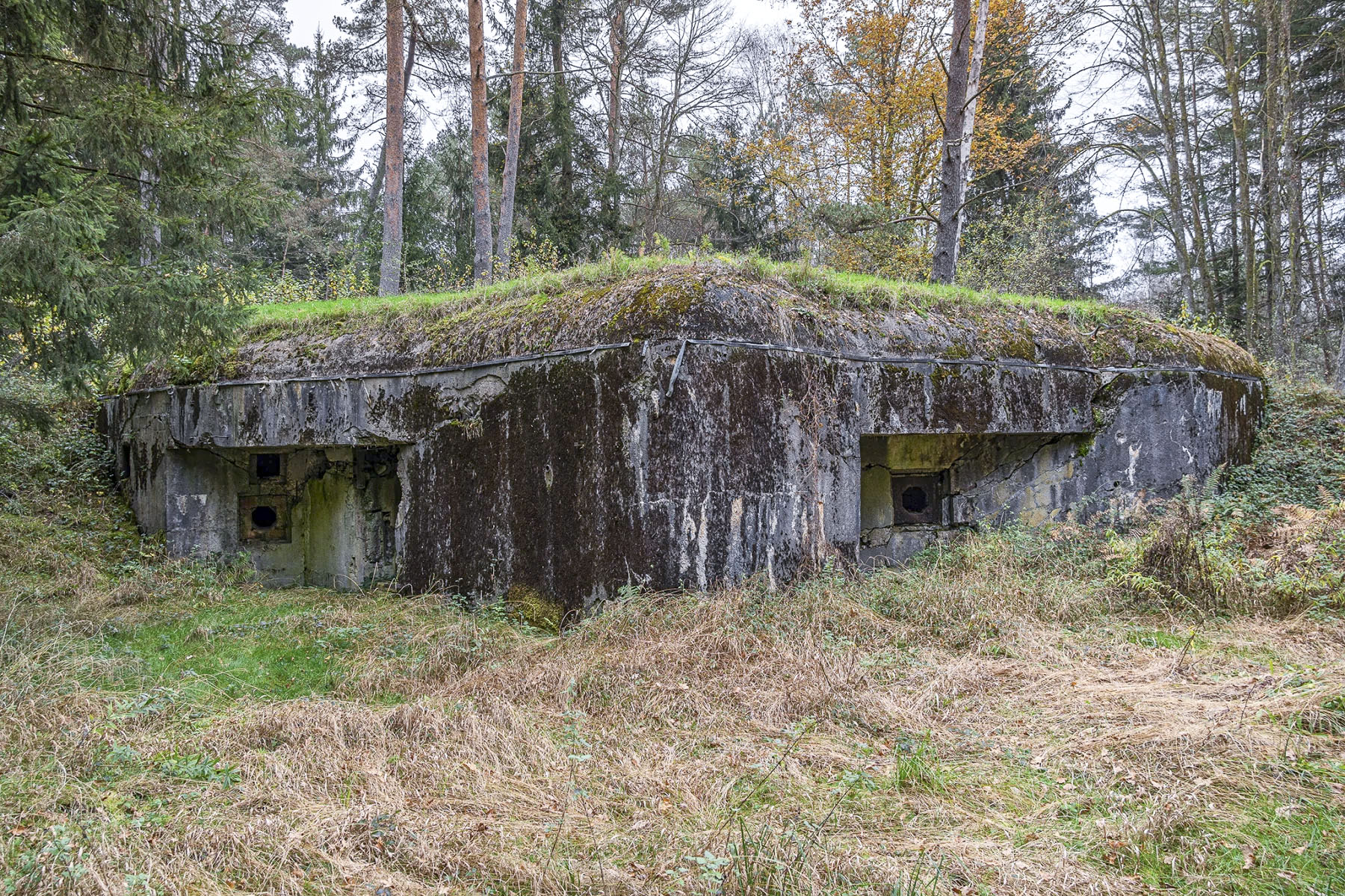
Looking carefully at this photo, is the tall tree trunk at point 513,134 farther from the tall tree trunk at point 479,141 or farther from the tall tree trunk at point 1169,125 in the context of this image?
the tall tree trunk at point 1169,125

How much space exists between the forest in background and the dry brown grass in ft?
9.47

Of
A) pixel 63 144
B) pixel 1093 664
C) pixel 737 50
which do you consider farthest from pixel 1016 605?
pixel 737 50

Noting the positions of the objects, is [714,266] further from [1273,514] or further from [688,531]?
[1273,514]

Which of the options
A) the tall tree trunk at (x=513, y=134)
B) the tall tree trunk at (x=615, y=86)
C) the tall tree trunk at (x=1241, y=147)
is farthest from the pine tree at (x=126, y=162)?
Answer: the tall tree trunk at (x=1241, y=147)

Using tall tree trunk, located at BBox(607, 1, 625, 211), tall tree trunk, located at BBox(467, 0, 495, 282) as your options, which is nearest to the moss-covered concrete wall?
tall tree trunk, located at BBox(467, 0, 495, 282)

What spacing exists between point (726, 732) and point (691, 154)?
1628 cm

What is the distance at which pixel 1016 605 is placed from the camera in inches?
192

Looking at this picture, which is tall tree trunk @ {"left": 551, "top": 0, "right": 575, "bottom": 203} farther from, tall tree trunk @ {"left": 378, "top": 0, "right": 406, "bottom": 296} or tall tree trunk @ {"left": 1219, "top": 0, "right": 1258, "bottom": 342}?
tall tree trunk @ {"left": 1219, "top": 0, "right": 1258, "bottom": 342}

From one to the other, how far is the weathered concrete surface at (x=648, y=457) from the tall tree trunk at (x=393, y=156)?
12.7 feet

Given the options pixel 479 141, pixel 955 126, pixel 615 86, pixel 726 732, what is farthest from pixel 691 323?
pixel 615 86

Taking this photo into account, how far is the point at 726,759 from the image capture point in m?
3.07

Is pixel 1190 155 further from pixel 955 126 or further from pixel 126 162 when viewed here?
pixel 126 162

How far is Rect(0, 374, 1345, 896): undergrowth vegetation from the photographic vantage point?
2273 mm

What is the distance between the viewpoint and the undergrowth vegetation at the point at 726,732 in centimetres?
227
